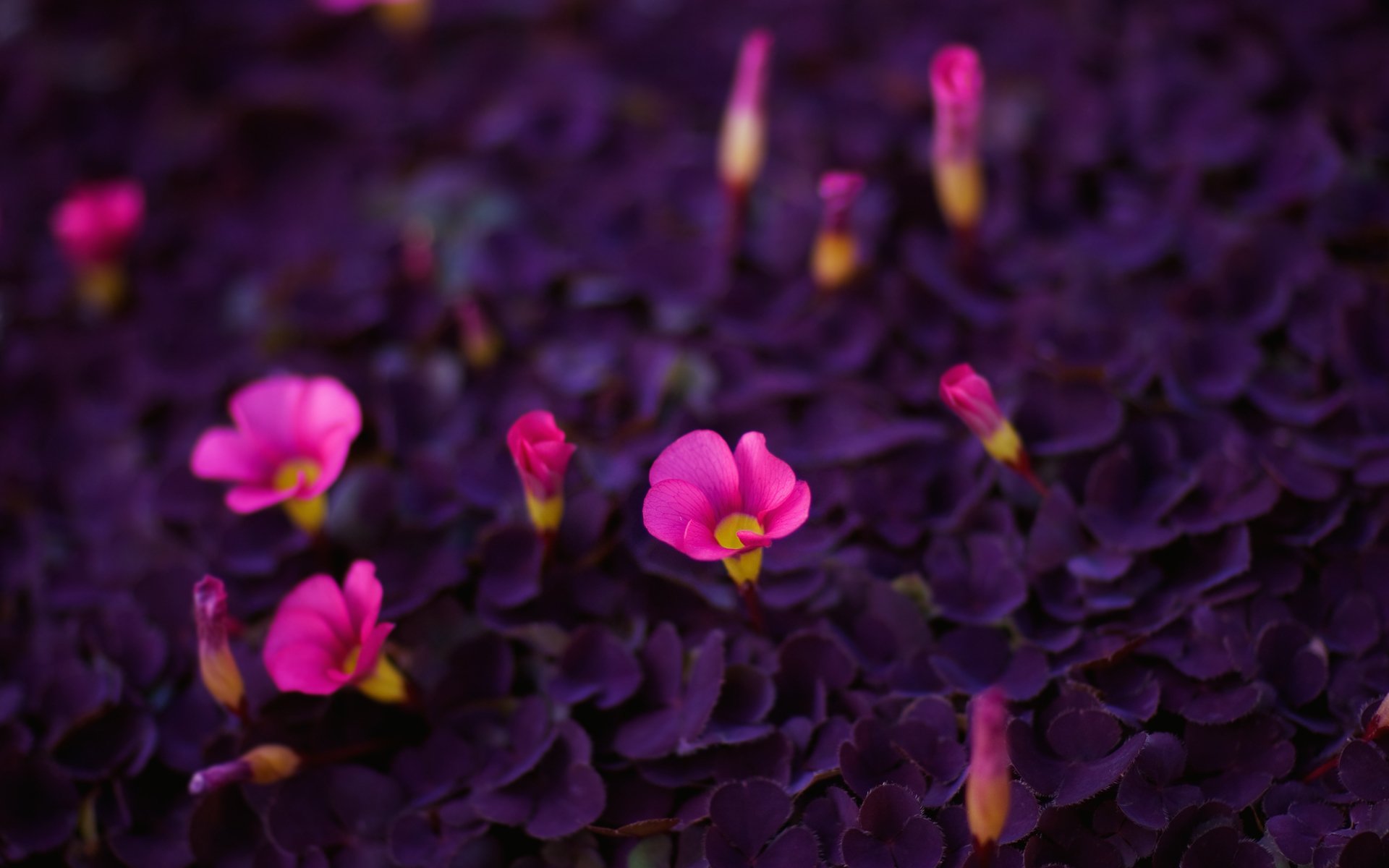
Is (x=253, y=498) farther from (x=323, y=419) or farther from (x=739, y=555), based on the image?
(x=739, y=555)

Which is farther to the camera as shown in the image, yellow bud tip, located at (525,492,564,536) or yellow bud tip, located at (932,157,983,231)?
yellow bud tip, located at (932,157,983,231)

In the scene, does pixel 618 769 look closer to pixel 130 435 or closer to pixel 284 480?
pixel 284 480

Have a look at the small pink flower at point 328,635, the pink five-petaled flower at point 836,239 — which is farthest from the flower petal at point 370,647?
the pink five-petaled flower at point 836,239

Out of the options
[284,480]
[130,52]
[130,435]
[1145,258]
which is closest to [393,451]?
[284,480]

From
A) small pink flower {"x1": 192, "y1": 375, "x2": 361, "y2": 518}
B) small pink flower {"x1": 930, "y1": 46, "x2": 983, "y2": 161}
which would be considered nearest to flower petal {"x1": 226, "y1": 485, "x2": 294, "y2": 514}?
small pink flower {"x1": 192, "y1": 375, "x2": 361, "y2": 518}

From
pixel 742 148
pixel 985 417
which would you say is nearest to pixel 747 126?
pixel 742 148

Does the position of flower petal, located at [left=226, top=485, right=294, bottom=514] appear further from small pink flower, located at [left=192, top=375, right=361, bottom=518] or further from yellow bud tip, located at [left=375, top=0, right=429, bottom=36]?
yellow bud tip, located at [left=375, top=0, right=429, bottom=36]
